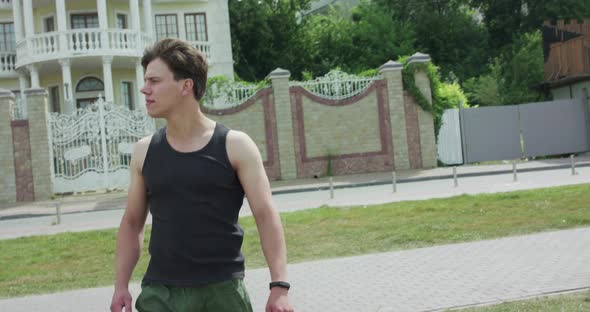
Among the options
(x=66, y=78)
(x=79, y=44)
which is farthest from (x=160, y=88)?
(x=79, y=44)

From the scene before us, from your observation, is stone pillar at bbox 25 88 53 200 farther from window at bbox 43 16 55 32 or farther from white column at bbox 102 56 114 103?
window at bbox 43 16 55 32

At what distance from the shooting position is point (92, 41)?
30.8m

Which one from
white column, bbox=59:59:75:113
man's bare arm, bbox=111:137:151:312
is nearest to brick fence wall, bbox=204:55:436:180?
white column, bbox=59:59:75:113

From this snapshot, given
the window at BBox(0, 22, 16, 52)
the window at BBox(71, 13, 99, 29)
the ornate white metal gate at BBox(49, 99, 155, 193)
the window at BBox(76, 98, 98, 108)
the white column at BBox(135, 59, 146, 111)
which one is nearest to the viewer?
the ornate white metal gate at BBox(49, 99, 155, 193)

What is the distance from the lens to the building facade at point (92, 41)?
29922mm

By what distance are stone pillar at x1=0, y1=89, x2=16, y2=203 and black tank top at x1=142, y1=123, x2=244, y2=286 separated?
21.9m

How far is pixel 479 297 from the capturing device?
6629 mm

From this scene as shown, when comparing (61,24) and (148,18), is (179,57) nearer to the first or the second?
(61,24)

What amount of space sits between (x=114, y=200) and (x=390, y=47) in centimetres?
2145

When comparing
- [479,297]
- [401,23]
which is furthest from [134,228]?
[401,23]

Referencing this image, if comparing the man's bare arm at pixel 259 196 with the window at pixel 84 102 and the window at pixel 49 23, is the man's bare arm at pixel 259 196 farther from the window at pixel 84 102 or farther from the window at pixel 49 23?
the window at pixel 49 23

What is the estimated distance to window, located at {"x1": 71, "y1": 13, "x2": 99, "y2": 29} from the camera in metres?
32.7

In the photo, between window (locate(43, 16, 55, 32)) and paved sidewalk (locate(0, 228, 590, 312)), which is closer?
paved sidewalk (locate(0, 228, 590, 312))

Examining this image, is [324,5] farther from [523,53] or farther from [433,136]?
[433,136]
